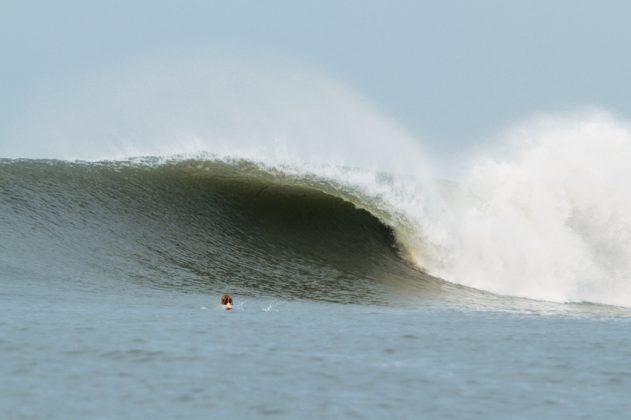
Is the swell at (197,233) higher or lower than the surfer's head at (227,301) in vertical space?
higher

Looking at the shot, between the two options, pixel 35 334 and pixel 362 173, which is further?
pixel 362 173

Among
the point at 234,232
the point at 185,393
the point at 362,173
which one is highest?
the point at 362,173

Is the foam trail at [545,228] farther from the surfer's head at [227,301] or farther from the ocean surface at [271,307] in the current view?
the surfer's head at [227,301]

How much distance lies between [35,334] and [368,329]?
17.5 feet

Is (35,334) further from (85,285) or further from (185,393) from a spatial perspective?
(85,285)

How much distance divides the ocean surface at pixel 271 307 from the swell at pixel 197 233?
75 millimetres

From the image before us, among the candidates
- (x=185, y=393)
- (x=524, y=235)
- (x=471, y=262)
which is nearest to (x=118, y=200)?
(x=471, y=262)

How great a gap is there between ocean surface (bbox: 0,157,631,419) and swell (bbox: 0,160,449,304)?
7 centimetres

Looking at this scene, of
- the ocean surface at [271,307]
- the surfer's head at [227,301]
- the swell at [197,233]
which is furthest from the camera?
the swell at [197,233]

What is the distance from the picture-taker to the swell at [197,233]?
19609 mm

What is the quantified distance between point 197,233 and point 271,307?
6.58 meters

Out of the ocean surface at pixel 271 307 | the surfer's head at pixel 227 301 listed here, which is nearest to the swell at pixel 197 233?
the ocean surface at pixel 271 307

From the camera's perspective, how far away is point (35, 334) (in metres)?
12.8

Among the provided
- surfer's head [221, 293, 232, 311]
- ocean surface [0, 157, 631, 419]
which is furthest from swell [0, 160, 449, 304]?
surfer's head [221, 293, 232, 311]
